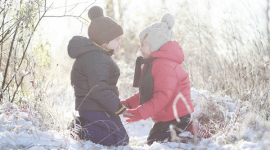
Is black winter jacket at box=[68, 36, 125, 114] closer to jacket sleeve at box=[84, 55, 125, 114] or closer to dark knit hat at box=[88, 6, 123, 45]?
jacket sleeve at box=[84, 55, 125, 114]

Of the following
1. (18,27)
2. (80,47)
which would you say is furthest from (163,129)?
(18,27)

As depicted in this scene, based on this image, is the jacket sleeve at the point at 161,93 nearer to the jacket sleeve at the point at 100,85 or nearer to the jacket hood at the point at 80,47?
the jacket sleeve at the point at 100,85

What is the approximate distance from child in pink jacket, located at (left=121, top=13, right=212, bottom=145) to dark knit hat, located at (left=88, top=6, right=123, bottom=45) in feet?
1.08

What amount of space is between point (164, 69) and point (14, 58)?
2030 mm

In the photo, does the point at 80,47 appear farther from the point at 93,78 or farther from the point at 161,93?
the point at 161,93

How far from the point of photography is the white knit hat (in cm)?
292

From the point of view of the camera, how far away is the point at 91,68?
2.66 m

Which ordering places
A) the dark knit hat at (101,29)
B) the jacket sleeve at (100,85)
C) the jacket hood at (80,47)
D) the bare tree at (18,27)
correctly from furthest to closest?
the bare tree at (18,27) → the dark knit hat at (101,29) → the jacket hood at (80,47) → the jacket sleeve at (100,85)

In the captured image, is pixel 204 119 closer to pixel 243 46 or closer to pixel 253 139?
pixel 253 139

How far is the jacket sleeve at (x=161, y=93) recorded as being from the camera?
2693mm

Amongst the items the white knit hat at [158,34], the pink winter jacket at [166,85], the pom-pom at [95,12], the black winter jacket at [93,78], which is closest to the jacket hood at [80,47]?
the black winter jacket at [93,78]

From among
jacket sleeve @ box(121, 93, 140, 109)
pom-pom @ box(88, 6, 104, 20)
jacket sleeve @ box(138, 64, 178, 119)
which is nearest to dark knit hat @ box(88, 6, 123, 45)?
pom-pom @ box(88, 6, 104, 20)

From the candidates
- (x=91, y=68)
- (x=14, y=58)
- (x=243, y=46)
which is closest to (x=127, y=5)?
(x=243, y=46)

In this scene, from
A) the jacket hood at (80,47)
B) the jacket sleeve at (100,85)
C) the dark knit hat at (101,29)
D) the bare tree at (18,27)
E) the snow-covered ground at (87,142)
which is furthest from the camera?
the bare tree at (18,27)
